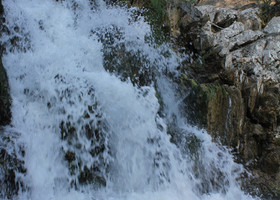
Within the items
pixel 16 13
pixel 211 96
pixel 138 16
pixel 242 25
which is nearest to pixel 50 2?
pixel 16 13

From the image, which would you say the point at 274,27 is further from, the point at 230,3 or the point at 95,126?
the point at 95,126

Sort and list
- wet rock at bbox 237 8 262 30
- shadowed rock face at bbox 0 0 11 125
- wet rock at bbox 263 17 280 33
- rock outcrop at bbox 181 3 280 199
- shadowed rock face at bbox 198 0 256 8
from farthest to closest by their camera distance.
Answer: shadowed rock face at bbox 198 0 256 8, wet rock at bbox 237 8 262 30, wet rock at bbox 263 17 280 33, rock outcrop at bbox 181 3 280 199, shadowed rock face at bbox 0 0 11 125

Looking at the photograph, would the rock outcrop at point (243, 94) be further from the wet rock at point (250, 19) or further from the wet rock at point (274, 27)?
the wet rock at point (250, 19)

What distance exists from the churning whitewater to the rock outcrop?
47cm

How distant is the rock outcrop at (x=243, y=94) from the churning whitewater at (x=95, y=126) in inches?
→ 18.5

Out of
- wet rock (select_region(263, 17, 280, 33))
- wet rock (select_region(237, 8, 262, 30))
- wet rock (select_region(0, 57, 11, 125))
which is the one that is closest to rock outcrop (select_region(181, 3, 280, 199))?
wet rock (select_region(263, 17, 280, 33))

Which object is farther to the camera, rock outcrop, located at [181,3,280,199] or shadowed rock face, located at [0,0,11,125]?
rock outcrop, located at [181,3,280,199]

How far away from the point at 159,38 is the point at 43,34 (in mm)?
2990

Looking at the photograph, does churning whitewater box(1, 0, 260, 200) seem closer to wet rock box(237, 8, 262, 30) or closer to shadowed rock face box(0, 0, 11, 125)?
shadowed rock face box(0, 0, 11, 125)

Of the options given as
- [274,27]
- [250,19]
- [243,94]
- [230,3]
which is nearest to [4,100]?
[243,94]

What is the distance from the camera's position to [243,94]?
18.6ft

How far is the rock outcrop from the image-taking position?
16.0 ft

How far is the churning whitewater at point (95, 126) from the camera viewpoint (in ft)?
11.5

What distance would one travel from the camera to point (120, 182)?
146 inches
